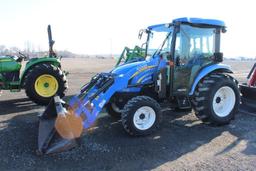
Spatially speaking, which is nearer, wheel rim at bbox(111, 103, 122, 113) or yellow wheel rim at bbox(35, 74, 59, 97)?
wheel rim at bbox(111, 103, 122, 113)

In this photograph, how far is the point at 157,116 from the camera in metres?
5.84

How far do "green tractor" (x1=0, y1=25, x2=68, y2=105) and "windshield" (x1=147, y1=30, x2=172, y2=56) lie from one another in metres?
3.50

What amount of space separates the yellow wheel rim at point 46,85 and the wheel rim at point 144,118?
436 centimetres

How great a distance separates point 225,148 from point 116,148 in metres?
1.94

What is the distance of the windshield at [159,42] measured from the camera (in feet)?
21.2

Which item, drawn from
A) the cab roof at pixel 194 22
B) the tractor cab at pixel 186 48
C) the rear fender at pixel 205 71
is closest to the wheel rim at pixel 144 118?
the tractor cab at pixel 186 48

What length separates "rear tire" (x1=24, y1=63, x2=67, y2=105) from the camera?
29.2ft

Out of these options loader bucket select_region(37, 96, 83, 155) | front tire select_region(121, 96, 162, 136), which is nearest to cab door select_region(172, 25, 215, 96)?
front tire select_region(121, 96, 162, 136)

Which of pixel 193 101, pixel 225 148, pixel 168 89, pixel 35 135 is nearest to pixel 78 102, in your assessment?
pixel 35 135

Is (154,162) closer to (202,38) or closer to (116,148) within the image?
(116,148)

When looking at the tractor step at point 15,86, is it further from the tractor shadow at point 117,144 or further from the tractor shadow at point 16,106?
the tractor shadow at point 117,144

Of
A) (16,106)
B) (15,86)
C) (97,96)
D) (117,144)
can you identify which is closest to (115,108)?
(97,96)

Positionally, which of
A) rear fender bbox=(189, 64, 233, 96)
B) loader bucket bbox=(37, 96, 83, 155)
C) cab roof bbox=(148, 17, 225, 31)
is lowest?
loader bucket bbox=(37, 96, 83, 155)

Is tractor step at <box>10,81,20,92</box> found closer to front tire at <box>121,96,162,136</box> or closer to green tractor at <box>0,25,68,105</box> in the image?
green tractor at <box>0,25,68,105</box>
